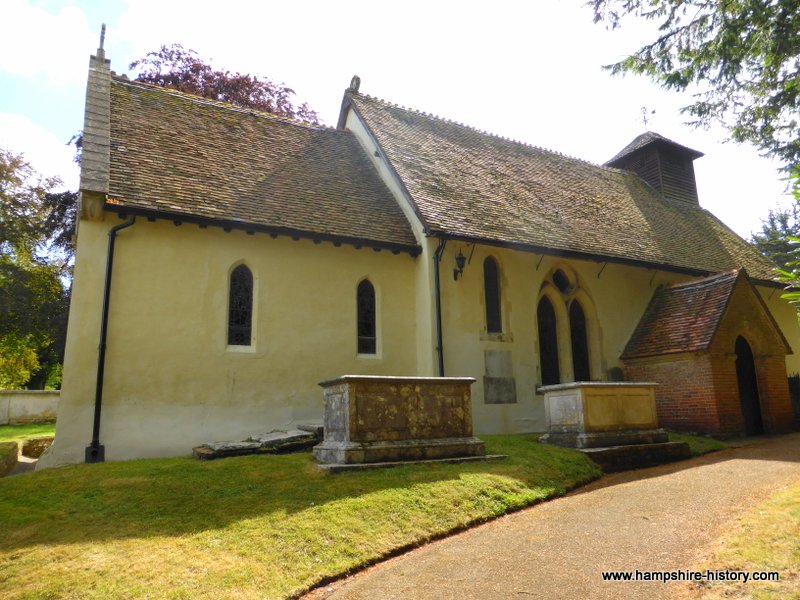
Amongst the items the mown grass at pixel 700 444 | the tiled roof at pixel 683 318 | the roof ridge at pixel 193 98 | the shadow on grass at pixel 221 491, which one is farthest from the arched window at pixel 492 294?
the roof ridge at pixel 193 98

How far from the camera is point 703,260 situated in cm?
1847

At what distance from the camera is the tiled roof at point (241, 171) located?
1170 centimetres

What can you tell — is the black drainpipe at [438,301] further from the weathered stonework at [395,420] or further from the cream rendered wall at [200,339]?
the weathered stonework at [395,420]

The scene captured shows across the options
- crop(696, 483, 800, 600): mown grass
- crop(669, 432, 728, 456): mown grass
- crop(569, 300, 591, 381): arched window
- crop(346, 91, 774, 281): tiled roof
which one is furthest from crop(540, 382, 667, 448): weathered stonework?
crop(346, 91, 774, 281): tiled roof

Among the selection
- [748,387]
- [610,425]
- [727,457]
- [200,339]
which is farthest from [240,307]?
[748,387]

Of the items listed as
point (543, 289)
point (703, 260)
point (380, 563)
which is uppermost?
point (703, 260)

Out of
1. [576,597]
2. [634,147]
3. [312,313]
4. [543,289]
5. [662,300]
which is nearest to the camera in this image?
[576,597]

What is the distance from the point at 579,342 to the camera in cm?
1544

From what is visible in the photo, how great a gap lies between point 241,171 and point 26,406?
15717 millimetres

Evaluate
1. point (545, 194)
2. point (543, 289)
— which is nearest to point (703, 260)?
point (545, 194)

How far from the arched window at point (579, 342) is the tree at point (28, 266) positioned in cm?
1812

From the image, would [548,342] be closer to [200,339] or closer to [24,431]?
[200,339]

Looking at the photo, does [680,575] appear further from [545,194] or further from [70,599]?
[545,194]

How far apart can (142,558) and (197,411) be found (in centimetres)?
571
